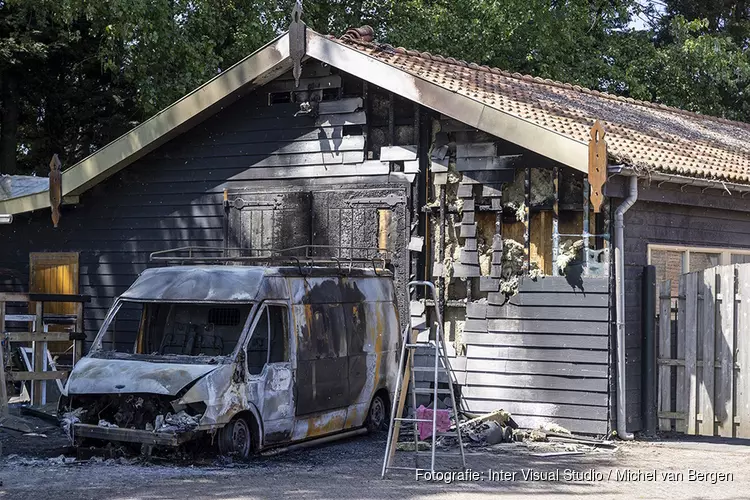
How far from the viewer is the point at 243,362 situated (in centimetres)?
1120

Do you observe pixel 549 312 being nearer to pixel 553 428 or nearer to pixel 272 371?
pixel 553 428

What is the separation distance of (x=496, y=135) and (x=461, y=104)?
0.67 meters

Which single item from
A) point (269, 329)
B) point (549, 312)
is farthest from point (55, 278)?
point (549, 312)

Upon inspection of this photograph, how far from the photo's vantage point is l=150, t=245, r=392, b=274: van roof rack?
1247 cm

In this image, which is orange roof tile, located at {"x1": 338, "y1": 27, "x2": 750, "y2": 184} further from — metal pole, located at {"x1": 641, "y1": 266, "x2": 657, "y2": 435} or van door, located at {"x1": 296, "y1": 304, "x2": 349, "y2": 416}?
van door, located at {"x1": 296, "y1": 304, "x2": 349, "y2": 416}

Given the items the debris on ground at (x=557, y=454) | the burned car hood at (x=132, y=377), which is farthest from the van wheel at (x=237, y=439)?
the debris on ground at (x=557, y=454)

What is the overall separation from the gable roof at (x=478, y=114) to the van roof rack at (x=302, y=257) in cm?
197

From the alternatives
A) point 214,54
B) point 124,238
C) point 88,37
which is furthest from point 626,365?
point 88,37

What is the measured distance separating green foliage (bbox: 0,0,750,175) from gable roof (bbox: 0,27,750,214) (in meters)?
9.14

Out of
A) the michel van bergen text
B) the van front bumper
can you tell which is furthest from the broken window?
the michel van bergen text

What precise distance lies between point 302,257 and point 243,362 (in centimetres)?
211

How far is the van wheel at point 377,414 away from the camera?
13.5m

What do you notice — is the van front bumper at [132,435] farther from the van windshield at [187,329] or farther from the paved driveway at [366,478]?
the van windshield at [187,329]

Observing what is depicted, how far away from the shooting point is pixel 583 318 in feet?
44.3
